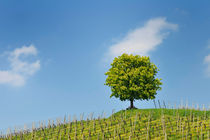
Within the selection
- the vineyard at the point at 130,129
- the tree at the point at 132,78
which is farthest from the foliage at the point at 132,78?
the vineyard at the point at 130,129

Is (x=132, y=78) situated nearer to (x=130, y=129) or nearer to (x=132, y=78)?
(x=132, y=78)

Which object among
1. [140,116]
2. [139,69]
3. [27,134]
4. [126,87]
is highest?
[139,69]

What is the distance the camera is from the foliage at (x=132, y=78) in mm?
29031

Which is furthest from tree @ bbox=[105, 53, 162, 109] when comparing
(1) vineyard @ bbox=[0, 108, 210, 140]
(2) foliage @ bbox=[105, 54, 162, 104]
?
(1) vineyard @ bbox=[0, 108, 210, 140]

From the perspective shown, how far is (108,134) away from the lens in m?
17.4

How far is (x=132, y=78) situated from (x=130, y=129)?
12.4m

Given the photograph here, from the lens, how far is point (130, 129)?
17.1m

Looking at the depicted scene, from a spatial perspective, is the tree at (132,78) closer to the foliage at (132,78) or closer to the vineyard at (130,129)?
the foliage at (132,78)

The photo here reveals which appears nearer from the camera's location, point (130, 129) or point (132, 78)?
point (130, 129)

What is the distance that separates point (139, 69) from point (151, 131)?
1328 cm

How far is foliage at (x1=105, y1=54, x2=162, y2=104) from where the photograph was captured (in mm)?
29031

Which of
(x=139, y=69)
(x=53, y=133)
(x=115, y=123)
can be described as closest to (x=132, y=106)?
(x=139, y=69)

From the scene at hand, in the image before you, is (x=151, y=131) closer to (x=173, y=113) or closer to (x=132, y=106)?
(x=173, y=113)

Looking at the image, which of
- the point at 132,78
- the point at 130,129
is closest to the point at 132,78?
the point at 132,78
